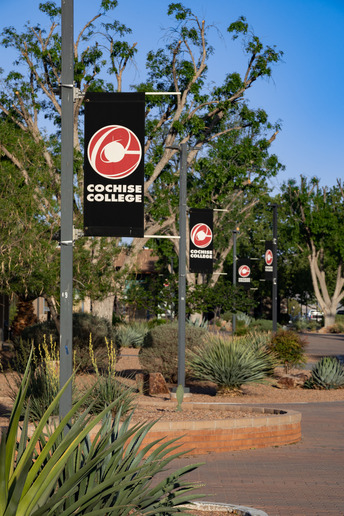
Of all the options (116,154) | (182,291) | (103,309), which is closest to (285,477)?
(116,154)

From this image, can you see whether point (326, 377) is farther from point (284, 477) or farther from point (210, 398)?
point (284, 477)

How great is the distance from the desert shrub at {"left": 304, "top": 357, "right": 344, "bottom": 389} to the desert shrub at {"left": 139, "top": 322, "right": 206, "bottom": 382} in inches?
127

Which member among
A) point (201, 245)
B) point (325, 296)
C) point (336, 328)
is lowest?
point (336, 328)

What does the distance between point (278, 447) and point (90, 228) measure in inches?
206

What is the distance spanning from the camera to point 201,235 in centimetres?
1864

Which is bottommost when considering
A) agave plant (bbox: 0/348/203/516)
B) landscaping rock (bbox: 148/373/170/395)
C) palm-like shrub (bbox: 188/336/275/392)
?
landscaping rock (bbox: 148/373/170/395)

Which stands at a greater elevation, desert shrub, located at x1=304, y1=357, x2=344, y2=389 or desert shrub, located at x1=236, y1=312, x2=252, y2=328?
desert shrub, located at x1=236, y1=312, x2=252, y2=328

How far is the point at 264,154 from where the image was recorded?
30.9 metres

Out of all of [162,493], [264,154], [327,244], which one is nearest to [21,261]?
[162,493]

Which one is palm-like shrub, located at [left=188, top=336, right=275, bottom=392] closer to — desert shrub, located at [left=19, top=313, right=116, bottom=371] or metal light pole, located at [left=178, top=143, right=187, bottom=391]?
metal light pole, located at [left=178, top=143, right=187, bottom=391]

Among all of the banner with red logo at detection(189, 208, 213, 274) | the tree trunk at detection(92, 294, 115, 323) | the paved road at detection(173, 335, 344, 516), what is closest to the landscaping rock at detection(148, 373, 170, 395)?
the banner with red logo at detection(189, 208, 213, 274)

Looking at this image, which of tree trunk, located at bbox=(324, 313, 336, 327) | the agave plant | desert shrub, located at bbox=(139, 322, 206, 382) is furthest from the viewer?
tree trunk, located at bbox=(324, 313, 336, 327)

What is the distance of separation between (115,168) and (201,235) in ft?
35.7

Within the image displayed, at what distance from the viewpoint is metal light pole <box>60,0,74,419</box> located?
22.9 ft
